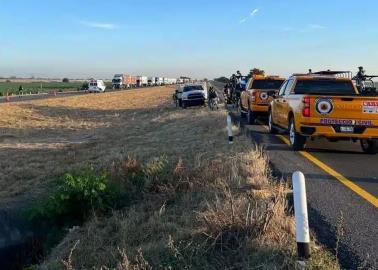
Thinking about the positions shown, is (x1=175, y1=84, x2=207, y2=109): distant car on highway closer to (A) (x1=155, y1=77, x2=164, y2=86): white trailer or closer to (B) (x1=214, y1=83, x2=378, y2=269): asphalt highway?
(B) (x1=214, y1=83, x2=378, y2=269): asphalt highway

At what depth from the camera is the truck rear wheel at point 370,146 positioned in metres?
13.0

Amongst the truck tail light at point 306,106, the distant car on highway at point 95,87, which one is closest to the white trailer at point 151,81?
the distant car on highway at point 95,87

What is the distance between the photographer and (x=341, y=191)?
27.9 feet

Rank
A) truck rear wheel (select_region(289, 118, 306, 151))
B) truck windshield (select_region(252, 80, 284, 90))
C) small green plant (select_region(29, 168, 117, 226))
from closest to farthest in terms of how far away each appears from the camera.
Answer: small green plant (select_region(29, 168, 117, 226)), truck rear wheel (select_region(289, 118, 306, 151)), truck windshield (select_region(252, 80, 284, 90))

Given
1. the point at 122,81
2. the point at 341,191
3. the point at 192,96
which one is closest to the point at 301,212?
the point at 341,191

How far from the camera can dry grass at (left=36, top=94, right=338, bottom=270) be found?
5438 millimetres

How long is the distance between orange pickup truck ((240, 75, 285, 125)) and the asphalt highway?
549cm

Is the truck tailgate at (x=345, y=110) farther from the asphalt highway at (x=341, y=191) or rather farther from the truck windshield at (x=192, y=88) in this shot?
the truck windshield at (x=192, y=88)

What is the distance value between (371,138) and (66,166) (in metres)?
7.83

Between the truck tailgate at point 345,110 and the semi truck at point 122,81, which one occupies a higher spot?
the truck tailgate at point 345,110

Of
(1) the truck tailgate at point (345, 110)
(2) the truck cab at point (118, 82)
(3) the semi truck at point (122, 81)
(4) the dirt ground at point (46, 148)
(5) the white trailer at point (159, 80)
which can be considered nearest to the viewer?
(1) the truck tailgate at point (345, 110)

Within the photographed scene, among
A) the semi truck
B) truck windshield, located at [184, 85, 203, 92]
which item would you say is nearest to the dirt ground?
truck windshield, located at [184, 85, 203, 92]

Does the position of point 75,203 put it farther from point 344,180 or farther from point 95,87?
point 95,87

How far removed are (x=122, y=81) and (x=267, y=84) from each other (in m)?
99.2
